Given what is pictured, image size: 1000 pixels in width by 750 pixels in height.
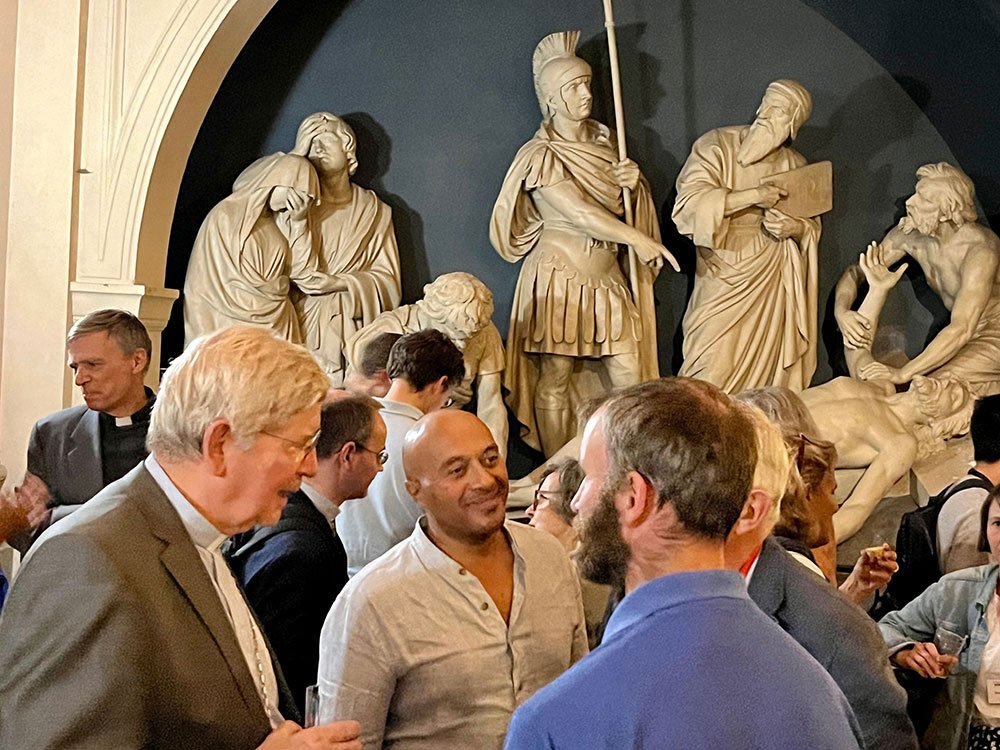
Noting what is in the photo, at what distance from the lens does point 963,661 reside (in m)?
3.04

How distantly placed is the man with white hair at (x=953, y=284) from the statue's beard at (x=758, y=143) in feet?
2.40

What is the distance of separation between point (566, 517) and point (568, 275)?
359 cm

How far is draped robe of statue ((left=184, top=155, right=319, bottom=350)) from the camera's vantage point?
21.6 feet

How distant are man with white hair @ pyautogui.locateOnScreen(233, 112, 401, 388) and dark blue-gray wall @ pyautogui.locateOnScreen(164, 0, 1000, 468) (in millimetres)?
329

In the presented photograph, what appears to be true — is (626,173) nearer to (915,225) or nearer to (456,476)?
(915,225)

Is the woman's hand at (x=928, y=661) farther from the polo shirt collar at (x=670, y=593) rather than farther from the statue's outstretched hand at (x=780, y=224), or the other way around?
the statue's outstretched hand at (x=780, y=224)

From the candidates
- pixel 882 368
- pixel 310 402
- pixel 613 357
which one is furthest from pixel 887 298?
pixel 310 402

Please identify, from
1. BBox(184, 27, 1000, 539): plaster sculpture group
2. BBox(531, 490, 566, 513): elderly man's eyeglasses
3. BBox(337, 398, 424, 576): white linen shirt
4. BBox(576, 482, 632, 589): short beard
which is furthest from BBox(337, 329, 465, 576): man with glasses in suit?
BBox(184, 27, 1000, 539): plaster sculpture group

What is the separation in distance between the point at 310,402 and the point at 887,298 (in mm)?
5743

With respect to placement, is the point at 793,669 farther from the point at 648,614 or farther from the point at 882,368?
the point at 882,368

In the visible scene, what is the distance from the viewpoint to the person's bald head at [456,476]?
2463mm

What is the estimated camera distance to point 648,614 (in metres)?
1.49

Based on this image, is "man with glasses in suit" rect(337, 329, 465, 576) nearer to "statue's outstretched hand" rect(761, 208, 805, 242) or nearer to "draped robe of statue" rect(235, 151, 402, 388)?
"draped robe of statue" rect(235, 151, 402, 388)

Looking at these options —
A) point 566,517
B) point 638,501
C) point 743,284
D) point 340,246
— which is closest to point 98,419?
point 566,517
